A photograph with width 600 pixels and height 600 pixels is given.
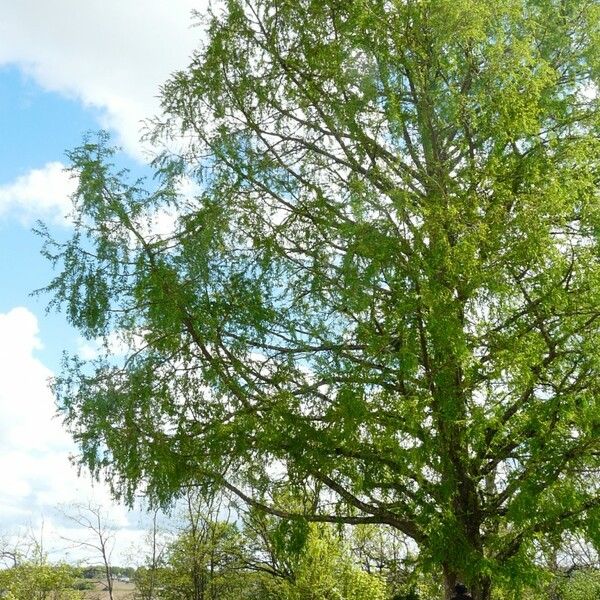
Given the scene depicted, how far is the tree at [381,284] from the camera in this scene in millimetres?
5762

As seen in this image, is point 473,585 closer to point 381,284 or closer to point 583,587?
point 381,284

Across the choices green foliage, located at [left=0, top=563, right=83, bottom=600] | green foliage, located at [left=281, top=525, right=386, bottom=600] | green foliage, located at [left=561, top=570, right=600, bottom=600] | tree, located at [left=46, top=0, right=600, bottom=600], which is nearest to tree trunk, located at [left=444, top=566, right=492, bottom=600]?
tree, located at [left=46, top=0, right=600, bottom=600]

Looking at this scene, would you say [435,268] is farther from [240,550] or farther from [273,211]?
[240,550]

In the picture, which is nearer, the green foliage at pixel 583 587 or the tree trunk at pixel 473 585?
the tree trunk at pixel 473 585

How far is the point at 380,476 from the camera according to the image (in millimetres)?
6488

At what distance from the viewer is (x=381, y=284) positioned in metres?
6.57

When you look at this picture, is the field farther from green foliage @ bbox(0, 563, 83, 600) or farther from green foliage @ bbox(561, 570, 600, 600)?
green foliage @ bbox(561, 570, 600, 600)

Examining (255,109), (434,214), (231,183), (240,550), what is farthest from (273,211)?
(240,550)

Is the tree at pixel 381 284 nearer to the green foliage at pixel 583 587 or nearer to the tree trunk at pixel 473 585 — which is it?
the tree trunk at pixel 473 585

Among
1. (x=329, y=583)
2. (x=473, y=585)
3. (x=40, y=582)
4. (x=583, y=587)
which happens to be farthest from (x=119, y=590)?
(x=473, y=585)

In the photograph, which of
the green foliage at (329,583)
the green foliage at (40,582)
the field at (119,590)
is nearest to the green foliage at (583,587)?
the green foliage at (329,583)

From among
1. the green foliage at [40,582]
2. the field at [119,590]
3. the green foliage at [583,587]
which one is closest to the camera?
the green foliage at [583,587]

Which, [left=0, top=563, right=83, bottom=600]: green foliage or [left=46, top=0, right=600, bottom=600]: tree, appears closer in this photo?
[left=46, top=0, right=600, bottom=600]: tree

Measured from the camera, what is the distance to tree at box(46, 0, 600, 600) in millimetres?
5762
